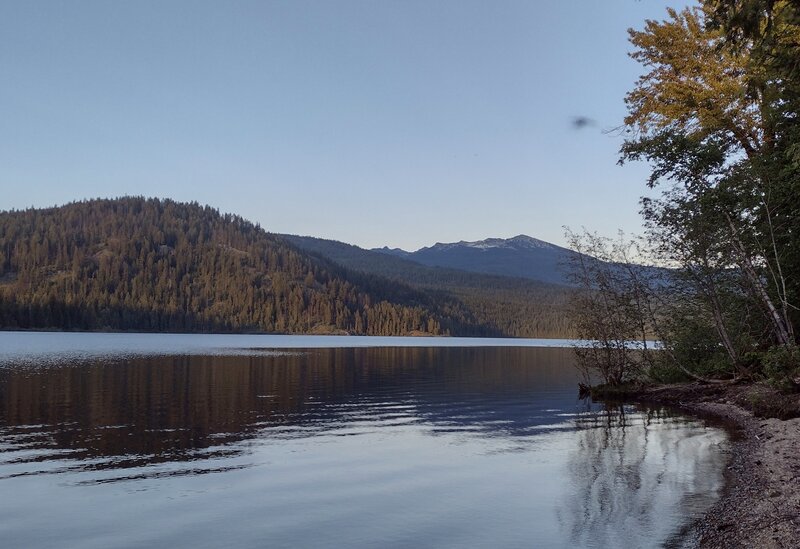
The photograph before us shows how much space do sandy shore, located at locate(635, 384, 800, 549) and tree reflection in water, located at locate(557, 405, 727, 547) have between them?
574 mm

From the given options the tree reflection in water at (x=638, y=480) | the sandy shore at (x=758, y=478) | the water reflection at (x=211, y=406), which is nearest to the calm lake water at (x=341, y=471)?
Result: the tree reflection in water at (x=638, y=480)

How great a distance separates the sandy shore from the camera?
43.3 feet

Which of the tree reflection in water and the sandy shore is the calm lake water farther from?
the sandy shore

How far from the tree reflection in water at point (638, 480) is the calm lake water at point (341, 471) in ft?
0.27

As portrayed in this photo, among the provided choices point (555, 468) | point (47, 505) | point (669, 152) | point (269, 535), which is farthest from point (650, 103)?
point (47, 505)

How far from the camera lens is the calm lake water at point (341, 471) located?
49.2 feet

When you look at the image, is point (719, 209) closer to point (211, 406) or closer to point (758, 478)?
point (758, 478)

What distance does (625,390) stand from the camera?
4775 cm

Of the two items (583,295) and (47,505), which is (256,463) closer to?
(47,505)

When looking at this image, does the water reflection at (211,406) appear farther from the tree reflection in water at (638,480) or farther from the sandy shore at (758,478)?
the sandy shore at (758,478)

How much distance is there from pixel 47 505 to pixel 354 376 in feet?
154

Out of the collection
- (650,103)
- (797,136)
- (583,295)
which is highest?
(650,103)

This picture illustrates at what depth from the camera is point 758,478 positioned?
1828cm

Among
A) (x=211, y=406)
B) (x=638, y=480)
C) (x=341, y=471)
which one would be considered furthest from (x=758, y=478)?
(x=211, y=406)
